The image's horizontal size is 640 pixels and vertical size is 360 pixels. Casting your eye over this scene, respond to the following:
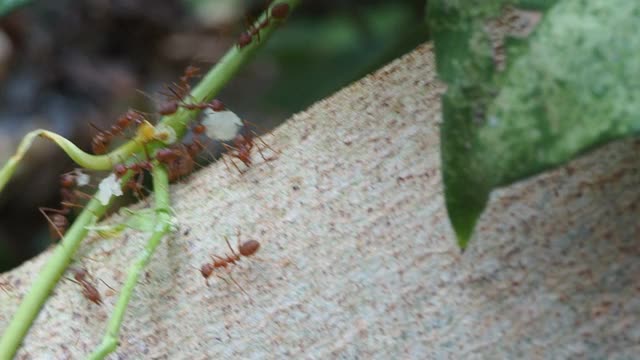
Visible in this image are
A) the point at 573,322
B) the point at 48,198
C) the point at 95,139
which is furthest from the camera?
the point at 48,198

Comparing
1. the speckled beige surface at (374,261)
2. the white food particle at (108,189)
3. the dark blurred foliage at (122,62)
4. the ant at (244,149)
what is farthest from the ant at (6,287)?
the dark blurred foliage at (122,62)

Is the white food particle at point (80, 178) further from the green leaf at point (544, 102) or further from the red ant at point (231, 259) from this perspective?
the green leaf at point (544, 102)

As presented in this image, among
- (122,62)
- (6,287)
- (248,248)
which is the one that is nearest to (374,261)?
(248,248)

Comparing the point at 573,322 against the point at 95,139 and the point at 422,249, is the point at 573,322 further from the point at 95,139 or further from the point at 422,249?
the point at 95,139

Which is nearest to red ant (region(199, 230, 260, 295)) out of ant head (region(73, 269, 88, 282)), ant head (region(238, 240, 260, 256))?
ant head (region(238, 240, 260, 256))

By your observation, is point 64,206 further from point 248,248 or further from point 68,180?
point 248,248

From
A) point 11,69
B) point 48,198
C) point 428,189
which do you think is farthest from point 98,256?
point 11,69

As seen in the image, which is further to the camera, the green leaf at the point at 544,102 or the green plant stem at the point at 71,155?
the green plant stem at the point at 71,155
